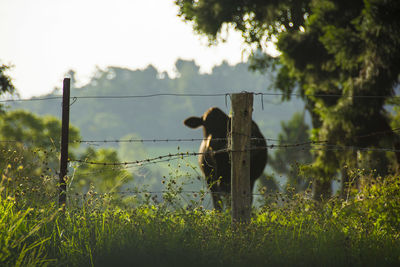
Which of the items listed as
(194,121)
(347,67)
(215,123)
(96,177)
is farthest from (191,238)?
(347,67)

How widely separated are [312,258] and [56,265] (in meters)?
3.00

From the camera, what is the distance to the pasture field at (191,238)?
18.8 feet

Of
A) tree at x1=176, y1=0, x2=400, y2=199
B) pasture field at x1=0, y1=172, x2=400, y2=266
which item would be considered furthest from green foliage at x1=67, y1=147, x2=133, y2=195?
tree at x1=176, y1=0, x2=400, y2=199

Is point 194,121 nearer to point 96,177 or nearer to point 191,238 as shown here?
point 96,177

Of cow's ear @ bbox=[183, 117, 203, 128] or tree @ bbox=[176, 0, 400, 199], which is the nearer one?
cow's ear @ bbox=[183, 117, 203, 128]

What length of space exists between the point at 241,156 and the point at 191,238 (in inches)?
48.0

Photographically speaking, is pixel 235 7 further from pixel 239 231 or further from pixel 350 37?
pixel 239 231

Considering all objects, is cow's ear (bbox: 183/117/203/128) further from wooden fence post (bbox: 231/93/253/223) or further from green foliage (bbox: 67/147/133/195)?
wooden fence post (bbox: 231/93/253/223)

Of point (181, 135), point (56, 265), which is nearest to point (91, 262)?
point (56, 265)

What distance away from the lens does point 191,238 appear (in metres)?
6.01

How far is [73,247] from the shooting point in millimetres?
5789

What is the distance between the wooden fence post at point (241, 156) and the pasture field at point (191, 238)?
24 centimetres

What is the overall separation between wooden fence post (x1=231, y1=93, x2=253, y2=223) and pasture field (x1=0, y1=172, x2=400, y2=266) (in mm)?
238

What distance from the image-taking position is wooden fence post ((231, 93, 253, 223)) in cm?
615
